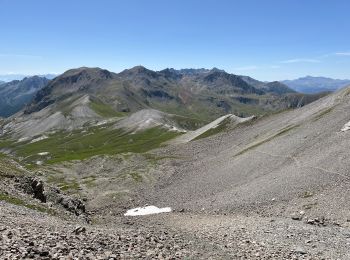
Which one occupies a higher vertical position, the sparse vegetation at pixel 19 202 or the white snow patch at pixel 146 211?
the sparse vegetation at pixel 19 202

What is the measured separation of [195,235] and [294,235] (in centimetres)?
987

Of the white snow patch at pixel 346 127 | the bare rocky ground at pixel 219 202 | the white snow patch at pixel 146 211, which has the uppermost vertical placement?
the white snow patch at pixel 346 127

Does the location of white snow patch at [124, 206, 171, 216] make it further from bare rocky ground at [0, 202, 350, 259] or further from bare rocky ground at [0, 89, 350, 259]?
bare rocky ground at [0, 202, 350, 259]

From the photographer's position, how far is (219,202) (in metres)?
64.8

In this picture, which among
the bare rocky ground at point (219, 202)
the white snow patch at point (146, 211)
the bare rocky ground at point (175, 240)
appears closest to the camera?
the bare rocky ground at point (175, 240)

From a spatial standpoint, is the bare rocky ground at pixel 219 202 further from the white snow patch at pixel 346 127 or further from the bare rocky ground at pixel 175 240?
the white snow patch at pixel 346 127

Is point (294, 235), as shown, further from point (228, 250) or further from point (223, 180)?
point (223, 180)

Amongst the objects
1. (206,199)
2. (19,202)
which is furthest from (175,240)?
(206,199)

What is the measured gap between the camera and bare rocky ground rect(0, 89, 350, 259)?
92.5 feet

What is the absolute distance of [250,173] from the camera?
77500 millimetres

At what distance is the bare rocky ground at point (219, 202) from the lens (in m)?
28.2

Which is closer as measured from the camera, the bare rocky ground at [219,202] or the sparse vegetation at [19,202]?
the bare rocky ground at [219,202]

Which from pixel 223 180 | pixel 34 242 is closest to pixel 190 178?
pixel 223 180

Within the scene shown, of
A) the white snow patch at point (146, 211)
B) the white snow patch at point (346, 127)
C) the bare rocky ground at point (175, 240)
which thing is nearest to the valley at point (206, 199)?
the bare rocky ground at point (175, 240)
